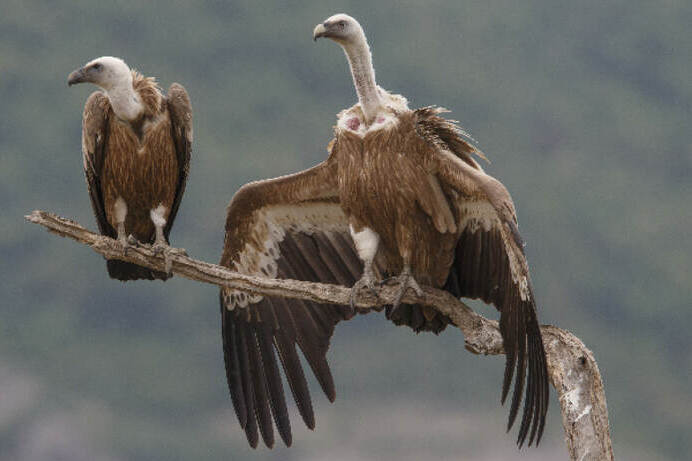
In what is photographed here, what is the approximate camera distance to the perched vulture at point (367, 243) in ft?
28.3

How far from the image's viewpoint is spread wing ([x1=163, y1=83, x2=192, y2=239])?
30.2 ft

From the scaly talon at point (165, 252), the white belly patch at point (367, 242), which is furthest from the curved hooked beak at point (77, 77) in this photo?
the white belly patch at point (367, 242)

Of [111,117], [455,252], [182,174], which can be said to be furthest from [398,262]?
[111,117]

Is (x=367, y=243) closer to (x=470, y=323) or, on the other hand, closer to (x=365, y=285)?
(x=365, y=285)

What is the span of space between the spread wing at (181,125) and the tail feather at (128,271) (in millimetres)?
338

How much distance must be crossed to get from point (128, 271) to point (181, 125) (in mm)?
1176

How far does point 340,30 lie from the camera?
884cm

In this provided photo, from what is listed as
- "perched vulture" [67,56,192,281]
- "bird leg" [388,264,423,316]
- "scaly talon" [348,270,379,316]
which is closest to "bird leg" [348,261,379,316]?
"scaly talon" [348,270,379,316]

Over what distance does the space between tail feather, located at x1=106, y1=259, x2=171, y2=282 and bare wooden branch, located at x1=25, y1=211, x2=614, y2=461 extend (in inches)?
10.1

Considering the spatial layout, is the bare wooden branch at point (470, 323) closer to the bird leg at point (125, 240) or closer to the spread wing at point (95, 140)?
the bird leg at point (125, 240)

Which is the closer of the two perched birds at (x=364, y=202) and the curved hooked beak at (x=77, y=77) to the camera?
the two perched birds at (x=364, y=202)

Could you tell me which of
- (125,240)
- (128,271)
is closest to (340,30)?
(125,240)

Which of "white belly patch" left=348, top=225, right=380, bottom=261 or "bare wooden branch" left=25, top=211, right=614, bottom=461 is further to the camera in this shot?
"white belly patch" left=348, top=225, right=380, bottom=261

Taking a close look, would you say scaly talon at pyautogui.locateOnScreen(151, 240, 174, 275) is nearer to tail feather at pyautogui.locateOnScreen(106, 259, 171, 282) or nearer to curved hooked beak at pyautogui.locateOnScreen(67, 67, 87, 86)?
tail feather at pyautogui.locateOnScreen(106, 259, 171, 282)
